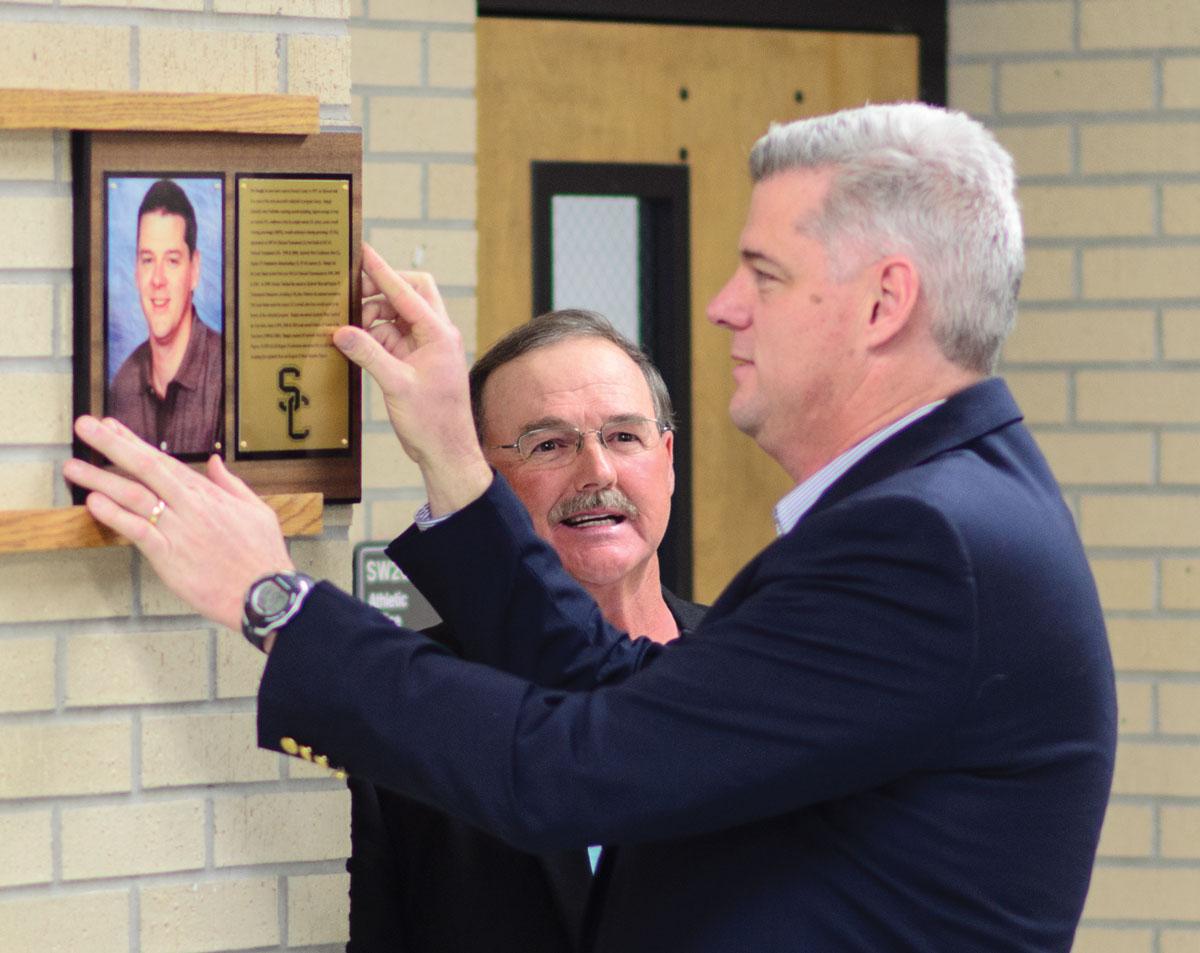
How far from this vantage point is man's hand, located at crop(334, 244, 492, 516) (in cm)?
159

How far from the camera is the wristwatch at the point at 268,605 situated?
141 cm

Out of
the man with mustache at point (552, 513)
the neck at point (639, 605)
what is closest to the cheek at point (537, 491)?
the man with mustache at point (552, 513)

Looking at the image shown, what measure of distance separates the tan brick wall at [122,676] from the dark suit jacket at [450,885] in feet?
0.16

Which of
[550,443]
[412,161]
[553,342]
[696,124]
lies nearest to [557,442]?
[550,443]

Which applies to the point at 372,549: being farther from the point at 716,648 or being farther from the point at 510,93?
the point at 716,648

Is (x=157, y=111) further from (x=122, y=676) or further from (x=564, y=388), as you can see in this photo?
(x=564, y=388)

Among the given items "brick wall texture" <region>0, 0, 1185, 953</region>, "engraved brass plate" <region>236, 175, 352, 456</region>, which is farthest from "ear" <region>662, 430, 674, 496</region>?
"engraved brass plate" <region>236, 175, 352, 456</region>

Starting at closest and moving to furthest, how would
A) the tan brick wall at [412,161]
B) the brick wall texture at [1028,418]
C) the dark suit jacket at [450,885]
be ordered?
the brick wall texture at [1028,418]
the dark suit jacket at [450,885]
the tan brick wall at [412,161]

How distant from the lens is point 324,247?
5.47 ft

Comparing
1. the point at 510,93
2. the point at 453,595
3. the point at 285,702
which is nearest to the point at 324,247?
the point at 453,595

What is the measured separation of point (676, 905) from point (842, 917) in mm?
148

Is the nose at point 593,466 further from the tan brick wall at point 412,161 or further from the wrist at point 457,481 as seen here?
the tan brick wall at point 412,161

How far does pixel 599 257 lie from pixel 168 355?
152 centimetres

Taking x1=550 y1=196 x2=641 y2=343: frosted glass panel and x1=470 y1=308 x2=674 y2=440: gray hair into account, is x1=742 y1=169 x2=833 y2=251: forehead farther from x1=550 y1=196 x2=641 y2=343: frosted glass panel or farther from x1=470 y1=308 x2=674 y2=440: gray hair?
x1=550 y1=196 x2=641 y2=343: frosted glass panel
